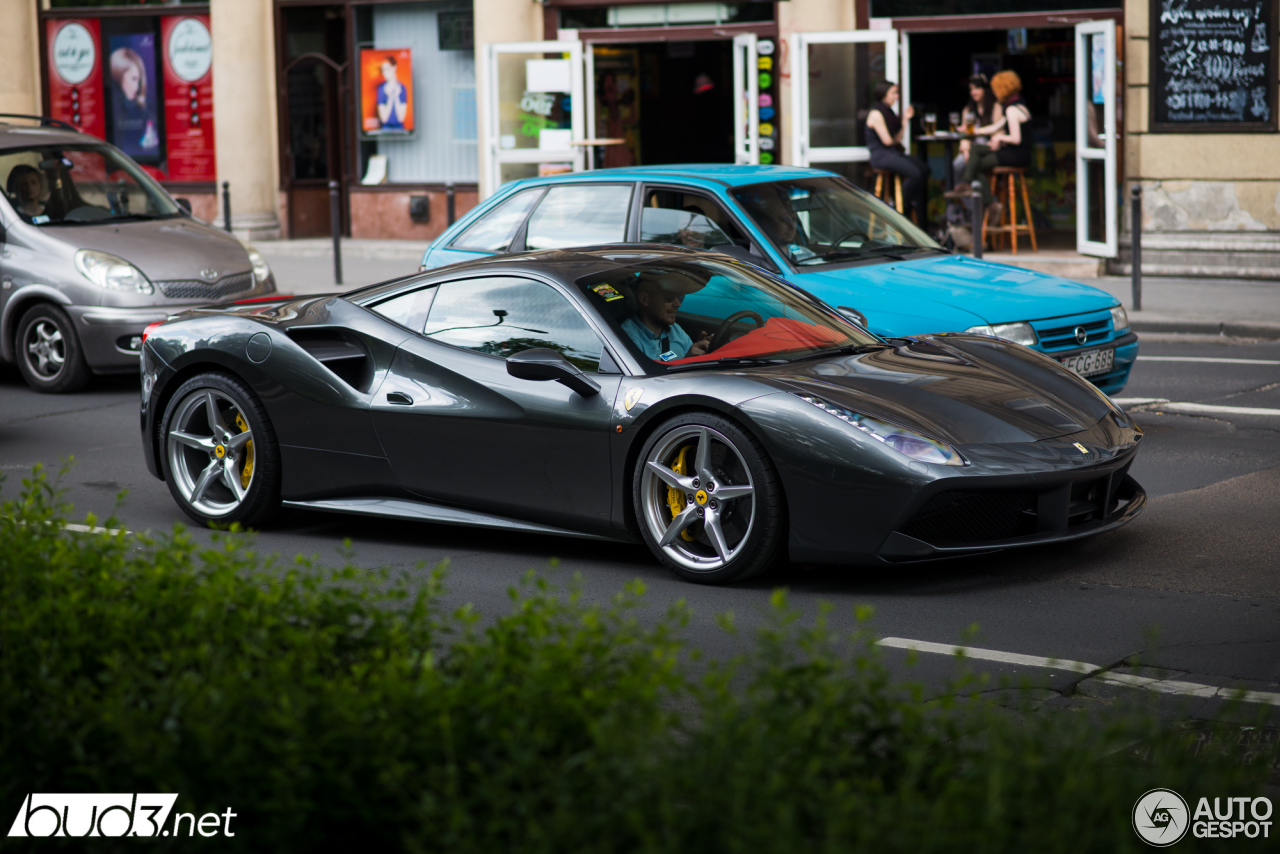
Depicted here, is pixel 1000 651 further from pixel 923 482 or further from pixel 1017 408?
pixel 1017 408

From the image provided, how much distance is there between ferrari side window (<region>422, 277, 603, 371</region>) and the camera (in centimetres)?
673

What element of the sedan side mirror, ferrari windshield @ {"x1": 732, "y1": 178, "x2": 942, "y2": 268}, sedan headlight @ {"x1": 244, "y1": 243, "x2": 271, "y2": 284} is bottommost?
the sedan side mirror

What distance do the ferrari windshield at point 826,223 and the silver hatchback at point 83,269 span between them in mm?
4619

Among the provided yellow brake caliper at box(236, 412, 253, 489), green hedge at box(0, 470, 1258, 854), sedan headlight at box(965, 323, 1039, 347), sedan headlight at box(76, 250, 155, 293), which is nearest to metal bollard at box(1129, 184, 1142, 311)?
sedan headlight at box(965, 323, 1039, 347)

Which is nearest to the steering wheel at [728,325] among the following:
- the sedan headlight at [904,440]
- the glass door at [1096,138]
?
the sedan headlight at [904,440]

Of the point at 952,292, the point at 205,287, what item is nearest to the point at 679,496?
the point at 952,292

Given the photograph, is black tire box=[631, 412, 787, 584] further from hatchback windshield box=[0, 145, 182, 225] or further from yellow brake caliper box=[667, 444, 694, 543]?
hatchback windshield box=[0, 145, 182, 225]

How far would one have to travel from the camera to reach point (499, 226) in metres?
10.6

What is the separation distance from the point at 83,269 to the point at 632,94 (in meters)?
11.5

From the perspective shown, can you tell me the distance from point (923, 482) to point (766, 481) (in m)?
0.60

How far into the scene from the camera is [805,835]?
2656 mm

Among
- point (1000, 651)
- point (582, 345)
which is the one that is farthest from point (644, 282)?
point (1000, 651)

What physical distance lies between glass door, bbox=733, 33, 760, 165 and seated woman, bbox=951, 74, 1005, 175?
98.4 inches

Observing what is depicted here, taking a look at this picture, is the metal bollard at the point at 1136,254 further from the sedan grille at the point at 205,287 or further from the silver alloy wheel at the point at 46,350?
the silver alloy wheel at the point at 46,350
